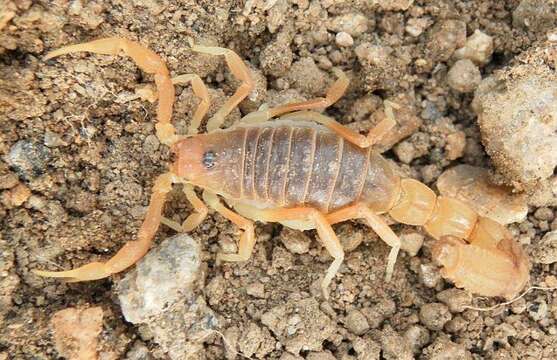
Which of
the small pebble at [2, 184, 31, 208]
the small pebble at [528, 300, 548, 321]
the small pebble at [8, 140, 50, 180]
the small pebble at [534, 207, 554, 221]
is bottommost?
the small pebble at [528, 300, 548, 321]

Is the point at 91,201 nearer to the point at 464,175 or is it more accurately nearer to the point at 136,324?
the point at 136,324

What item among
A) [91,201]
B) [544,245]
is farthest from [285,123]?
[544,245]

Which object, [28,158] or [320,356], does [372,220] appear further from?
[28,158]

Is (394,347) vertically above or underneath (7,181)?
underneath

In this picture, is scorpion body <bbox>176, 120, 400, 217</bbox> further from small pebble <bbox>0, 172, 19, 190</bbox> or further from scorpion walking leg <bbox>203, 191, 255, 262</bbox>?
small pebble <bbox>0, 172, 19, 190</bbox>

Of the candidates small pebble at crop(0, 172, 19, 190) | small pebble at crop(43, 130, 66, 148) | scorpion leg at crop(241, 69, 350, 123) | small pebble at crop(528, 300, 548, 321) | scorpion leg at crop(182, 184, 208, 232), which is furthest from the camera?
scorpion leg at crop(241, 69, 350, 123)

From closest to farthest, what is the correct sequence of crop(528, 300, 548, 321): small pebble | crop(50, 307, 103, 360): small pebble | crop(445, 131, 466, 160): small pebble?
crop(50, 307, 103, 360): small pebble → crop(528, 300, 548, 321): small pebble → crop(445, 131, 466, 160): small pebble

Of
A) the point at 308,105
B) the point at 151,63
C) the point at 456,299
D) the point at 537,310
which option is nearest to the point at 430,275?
the point at 456,299

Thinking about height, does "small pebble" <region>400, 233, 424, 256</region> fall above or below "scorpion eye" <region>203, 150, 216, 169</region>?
below

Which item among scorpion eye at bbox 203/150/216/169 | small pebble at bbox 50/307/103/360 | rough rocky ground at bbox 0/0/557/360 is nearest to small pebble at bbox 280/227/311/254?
rough rocky ground at bbox 0/0/557/360
